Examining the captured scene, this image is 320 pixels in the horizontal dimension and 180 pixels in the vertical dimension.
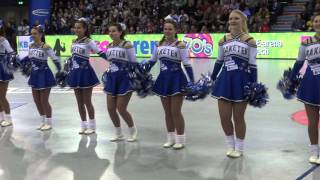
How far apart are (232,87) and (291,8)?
13586mm

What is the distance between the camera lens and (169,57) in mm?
4473

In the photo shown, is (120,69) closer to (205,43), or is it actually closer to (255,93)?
(255,93)

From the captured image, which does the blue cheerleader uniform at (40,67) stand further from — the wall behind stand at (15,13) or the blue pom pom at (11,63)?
the wall behind stand at (15,13)

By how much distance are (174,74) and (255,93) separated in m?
0.84

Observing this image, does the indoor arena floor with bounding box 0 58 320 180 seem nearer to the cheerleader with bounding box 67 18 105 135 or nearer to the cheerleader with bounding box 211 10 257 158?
the cheerleader with bounding box 211 10 257 158

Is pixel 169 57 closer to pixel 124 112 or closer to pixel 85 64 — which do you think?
pixel 124 112

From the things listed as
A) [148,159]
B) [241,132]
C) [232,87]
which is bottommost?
[148,159]

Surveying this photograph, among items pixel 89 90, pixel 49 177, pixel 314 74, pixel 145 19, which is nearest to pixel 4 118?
pixel 89 90

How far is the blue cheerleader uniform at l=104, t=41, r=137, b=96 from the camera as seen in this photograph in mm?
4766

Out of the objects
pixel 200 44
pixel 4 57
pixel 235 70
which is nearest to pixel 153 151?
pixel 235 70

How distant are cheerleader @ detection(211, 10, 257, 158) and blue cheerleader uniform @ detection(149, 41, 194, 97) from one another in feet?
1.27

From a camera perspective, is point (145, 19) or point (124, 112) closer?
point (124, 112)

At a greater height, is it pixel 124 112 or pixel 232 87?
pixel 232 87

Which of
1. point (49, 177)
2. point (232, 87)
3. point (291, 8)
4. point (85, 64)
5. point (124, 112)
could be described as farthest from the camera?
point (291, 8)
